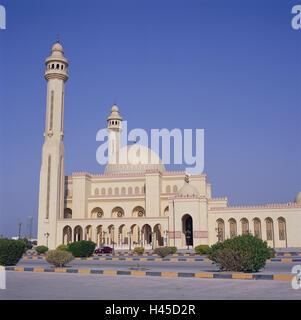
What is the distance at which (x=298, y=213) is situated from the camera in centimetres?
3791

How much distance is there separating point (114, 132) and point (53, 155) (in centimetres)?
1507

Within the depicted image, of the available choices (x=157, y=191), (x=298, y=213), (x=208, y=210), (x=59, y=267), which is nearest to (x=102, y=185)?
(x=157, y=191)

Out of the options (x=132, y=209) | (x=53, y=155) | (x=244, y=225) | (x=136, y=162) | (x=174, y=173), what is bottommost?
(x=244, y=225)

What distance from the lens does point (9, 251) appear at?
1750 centimetres

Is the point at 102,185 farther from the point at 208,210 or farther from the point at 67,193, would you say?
the point at 208,210

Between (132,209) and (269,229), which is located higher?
(132,209)

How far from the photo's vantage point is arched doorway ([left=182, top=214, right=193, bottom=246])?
130 feet

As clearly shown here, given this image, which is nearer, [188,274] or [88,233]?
[188,274]

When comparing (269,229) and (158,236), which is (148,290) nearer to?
(269,229)

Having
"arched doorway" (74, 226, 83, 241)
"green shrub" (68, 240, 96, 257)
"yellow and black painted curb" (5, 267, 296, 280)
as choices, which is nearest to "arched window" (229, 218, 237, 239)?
"arched doorway" (74, 226, 83, 241)

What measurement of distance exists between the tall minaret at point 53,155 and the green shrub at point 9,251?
21.5 metres

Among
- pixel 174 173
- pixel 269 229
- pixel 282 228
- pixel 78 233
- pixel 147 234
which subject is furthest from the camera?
pixel 174 173

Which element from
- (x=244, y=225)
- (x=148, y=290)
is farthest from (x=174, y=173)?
(x=148, y=290)

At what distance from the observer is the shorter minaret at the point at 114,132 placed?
172ft
